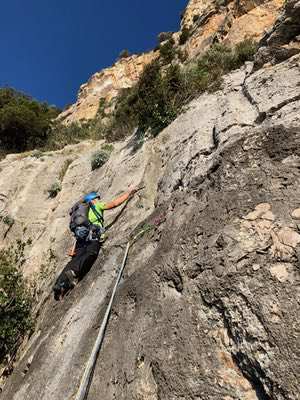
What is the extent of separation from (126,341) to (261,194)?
250 cm

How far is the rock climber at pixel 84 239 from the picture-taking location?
310 inches

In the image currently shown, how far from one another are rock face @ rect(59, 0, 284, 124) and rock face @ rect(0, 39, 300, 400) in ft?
30.1

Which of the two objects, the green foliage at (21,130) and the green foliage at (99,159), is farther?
the green foliage at (21,130)

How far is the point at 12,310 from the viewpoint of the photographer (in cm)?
916

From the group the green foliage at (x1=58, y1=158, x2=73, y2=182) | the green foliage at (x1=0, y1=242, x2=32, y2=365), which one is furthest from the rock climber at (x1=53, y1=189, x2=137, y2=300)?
the green foliage at (x1=58, y1=158, x2=73, y2=182)

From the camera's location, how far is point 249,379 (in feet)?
12.8

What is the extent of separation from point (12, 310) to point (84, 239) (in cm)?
248

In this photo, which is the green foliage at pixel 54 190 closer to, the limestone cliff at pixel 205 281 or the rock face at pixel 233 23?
the limestone cliff at pixel 205 281

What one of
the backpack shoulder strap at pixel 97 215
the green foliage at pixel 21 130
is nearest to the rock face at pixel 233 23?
the green foliage at pixel 21 130

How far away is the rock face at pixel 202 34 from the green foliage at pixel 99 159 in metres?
7.09

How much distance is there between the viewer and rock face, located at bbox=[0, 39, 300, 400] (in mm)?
4004

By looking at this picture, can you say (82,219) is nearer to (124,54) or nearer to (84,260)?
(84,260)

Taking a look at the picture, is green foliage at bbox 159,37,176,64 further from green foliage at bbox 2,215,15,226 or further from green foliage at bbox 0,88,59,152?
green foliage at bbox 2,215,15,226

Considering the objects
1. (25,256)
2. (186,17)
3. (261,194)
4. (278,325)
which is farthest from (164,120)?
(186,17)
